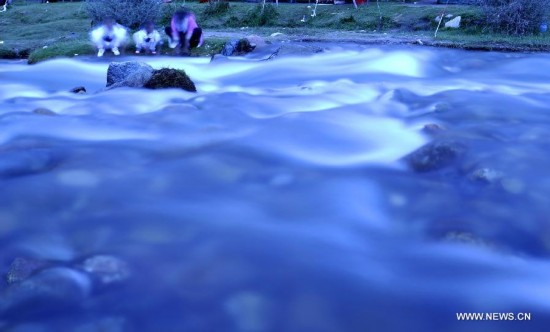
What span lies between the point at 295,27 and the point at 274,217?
15.5 m

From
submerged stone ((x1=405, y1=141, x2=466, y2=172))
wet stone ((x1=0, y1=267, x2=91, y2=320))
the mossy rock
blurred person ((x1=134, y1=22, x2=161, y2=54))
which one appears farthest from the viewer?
blurred person ((x1=134, y1=22, x2=161, y2=54))

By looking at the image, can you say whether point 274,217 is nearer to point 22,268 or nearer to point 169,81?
point 22,268

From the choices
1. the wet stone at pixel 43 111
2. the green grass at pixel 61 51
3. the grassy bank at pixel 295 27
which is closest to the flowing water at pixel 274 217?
the wet stone at pixel 43 111

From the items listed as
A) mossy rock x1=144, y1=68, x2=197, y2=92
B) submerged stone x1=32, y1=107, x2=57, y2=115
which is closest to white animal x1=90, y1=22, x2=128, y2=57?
mossy rock x1=144, y1=68, x2=197, y2=92

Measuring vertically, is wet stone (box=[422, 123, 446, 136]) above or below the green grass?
below

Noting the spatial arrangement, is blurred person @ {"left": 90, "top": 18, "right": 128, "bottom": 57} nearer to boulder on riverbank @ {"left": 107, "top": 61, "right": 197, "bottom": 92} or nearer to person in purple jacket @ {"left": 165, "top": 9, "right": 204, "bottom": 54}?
person in purple jacket @ {"left": 165, "top": 9, "right": 204, "bottom": 54}

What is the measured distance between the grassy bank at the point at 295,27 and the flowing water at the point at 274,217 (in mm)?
6494

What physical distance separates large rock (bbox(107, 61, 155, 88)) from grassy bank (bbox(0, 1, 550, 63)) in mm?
4500


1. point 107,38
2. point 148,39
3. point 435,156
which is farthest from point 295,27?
point 435,156

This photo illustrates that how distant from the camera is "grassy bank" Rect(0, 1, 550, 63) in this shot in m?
12.6

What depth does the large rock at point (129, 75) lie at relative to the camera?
7.54m

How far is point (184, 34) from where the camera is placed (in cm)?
1304

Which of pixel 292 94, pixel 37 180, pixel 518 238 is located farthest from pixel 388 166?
pixel 292 94

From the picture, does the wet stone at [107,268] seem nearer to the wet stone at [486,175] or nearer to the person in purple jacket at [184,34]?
the wet stone at [486,175]
